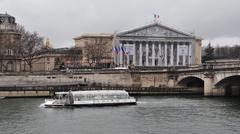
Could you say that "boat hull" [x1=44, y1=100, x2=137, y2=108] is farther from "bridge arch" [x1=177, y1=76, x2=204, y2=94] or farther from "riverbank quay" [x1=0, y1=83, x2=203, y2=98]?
"bridge arch" [x1=177, y1=76, x2=204, y2=94]

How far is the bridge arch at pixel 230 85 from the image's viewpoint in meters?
89.4

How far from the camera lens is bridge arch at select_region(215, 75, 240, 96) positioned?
8945 centimetres

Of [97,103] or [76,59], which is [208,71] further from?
[76,59]

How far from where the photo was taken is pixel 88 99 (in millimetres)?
72125

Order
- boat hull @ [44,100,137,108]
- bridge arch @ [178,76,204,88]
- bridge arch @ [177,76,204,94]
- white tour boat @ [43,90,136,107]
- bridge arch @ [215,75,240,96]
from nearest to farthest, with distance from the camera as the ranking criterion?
1. boat hull @ [44,100,137,108]
2. white tour boat @ [43,90,136,107]
3. bridge arch @ [215,75,240,96]
4. bridge arch @ [177,76,204,94]
5. bridge arch @ [178,76,204,88]

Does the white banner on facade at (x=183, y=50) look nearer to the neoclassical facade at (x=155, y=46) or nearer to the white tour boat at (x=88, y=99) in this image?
the neoclassical facade at (x=155, y=46)

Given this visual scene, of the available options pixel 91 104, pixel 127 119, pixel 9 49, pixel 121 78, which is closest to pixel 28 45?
pixel 9 49

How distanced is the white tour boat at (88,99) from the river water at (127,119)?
190 cm

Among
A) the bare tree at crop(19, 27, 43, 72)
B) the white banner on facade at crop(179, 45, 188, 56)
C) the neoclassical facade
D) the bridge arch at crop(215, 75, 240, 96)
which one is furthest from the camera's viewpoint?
the white banner on facade at crop(179, 45, 188, 56)

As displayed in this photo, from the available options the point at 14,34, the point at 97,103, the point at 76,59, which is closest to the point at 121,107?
the point at 97,103

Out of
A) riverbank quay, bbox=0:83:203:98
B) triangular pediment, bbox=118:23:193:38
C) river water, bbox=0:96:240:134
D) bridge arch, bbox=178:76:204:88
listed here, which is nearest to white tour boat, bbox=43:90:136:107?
river water, bbox=0:96:240:134

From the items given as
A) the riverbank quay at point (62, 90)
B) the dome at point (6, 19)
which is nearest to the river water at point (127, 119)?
the riverbank quay at point (62, 90)

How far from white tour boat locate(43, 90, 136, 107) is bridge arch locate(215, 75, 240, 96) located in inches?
826

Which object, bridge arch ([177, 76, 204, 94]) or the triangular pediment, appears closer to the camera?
bridge arch ([177, 76, 204, 94])
